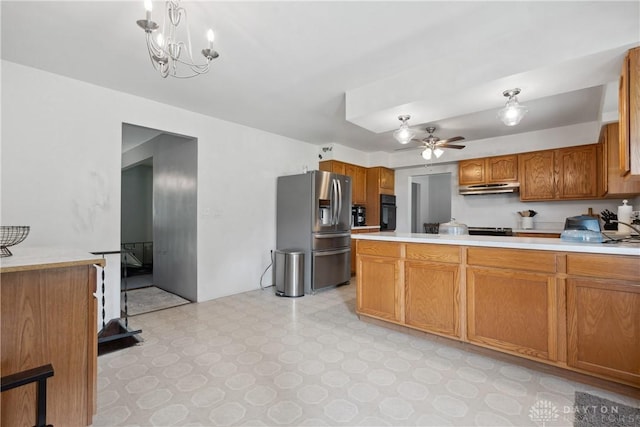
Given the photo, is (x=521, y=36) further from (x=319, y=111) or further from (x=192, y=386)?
(x=192, y=386)

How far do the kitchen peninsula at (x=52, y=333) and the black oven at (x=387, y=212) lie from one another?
505 cm

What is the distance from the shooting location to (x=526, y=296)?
217cm

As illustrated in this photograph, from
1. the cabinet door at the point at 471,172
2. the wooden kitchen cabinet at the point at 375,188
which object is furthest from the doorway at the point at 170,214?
the cabinet door at the point at 471,172

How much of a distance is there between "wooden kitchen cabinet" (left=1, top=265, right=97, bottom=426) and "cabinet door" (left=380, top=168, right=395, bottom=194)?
5.23 meters

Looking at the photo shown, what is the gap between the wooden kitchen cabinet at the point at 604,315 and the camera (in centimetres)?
182

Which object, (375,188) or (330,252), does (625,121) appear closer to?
(330,252)

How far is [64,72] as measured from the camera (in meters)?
2.77

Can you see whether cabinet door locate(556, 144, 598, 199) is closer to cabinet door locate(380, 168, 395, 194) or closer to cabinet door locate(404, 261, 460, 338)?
cabinet door locate(380, 168, 395, 194)

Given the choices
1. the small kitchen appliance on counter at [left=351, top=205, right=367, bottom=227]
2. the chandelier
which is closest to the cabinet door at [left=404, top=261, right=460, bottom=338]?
the chandelier

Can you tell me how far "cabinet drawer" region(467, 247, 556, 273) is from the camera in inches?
82.4

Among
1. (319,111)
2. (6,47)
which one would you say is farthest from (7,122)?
(319,111)

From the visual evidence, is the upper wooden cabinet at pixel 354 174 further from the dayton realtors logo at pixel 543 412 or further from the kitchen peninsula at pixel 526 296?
the dayton realtors logo at pixel 543 412

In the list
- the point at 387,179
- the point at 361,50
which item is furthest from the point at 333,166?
the point at 361,50

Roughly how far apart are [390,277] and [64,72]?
143 inches
